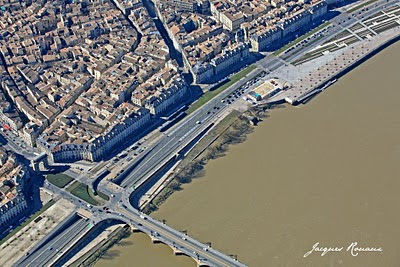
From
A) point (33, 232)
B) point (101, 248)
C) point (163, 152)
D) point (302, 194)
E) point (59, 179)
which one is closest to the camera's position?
point (101, 248)

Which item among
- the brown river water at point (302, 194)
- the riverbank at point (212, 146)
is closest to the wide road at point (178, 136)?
the riverbank at point (212, 146)

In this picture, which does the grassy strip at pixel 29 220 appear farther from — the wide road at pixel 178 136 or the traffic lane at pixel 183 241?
the traffic lane at pixel 183 241

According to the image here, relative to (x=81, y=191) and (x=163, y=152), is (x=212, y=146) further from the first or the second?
(x=81, y=191)

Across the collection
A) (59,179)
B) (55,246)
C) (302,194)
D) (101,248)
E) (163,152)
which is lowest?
(302,194)

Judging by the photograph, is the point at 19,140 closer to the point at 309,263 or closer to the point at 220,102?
the point at 220,102

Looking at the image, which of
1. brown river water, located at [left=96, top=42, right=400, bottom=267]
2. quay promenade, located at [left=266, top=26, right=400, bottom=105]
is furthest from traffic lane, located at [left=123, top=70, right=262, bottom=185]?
brown river water, located at [left=96, top=42, right=400, bottom=267]

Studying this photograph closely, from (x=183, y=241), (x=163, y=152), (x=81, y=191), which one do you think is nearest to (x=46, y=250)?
(x=81, y=191)
